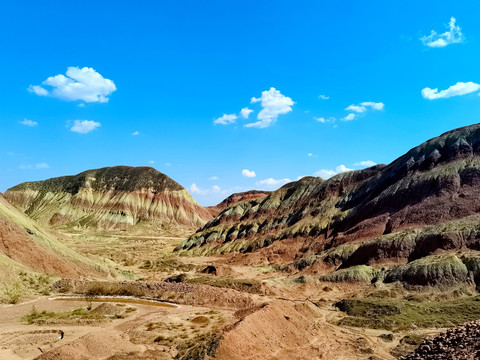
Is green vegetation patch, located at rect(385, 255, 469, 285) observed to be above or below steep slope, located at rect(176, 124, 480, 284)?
below

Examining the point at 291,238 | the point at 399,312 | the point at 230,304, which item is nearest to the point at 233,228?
the point at 291,238

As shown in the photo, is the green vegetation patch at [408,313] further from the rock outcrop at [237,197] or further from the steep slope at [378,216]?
the rock outcrop at [237,197]

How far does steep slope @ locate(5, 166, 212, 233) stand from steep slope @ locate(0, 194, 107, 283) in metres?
74.7

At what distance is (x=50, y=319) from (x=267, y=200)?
58.6m

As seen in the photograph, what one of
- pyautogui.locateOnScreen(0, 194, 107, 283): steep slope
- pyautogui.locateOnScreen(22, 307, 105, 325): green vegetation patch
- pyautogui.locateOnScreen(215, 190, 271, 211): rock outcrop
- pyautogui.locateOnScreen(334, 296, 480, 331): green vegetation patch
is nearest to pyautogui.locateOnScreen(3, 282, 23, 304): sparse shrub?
pyautogui.locateOnScreen(0, 194, 107, 283): steep slope

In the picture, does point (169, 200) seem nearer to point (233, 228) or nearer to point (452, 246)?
point (233, 228)

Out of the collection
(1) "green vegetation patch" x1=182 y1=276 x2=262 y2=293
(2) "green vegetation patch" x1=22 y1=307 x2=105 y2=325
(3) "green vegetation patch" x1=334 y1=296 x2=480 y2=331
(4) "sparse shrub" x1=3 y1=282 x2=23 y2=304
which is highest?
(4) "sparse shrub" x1=3 y1=282 x2=23 y2=304

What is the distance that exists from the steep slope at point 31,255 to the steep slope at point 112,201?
2942 inches

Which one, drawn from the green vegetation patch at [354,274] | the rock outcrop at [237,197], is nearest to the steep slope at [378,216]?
the green vegetation patch at [354,274]

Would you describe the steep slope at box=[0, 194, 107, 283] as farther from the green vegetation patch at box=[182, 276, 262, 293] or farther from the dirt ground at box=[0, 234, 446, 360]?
the green vegetation patch at box=[182, 276, 262, 293]

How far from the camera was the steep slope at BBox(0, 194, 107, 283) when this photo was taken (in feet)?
94.7

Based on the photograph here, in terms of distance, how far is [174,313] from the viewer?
80.6 ft

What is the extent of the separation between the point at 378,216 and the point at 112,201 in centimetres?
9680

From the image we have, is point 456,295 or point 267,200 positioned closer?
point 456,295
